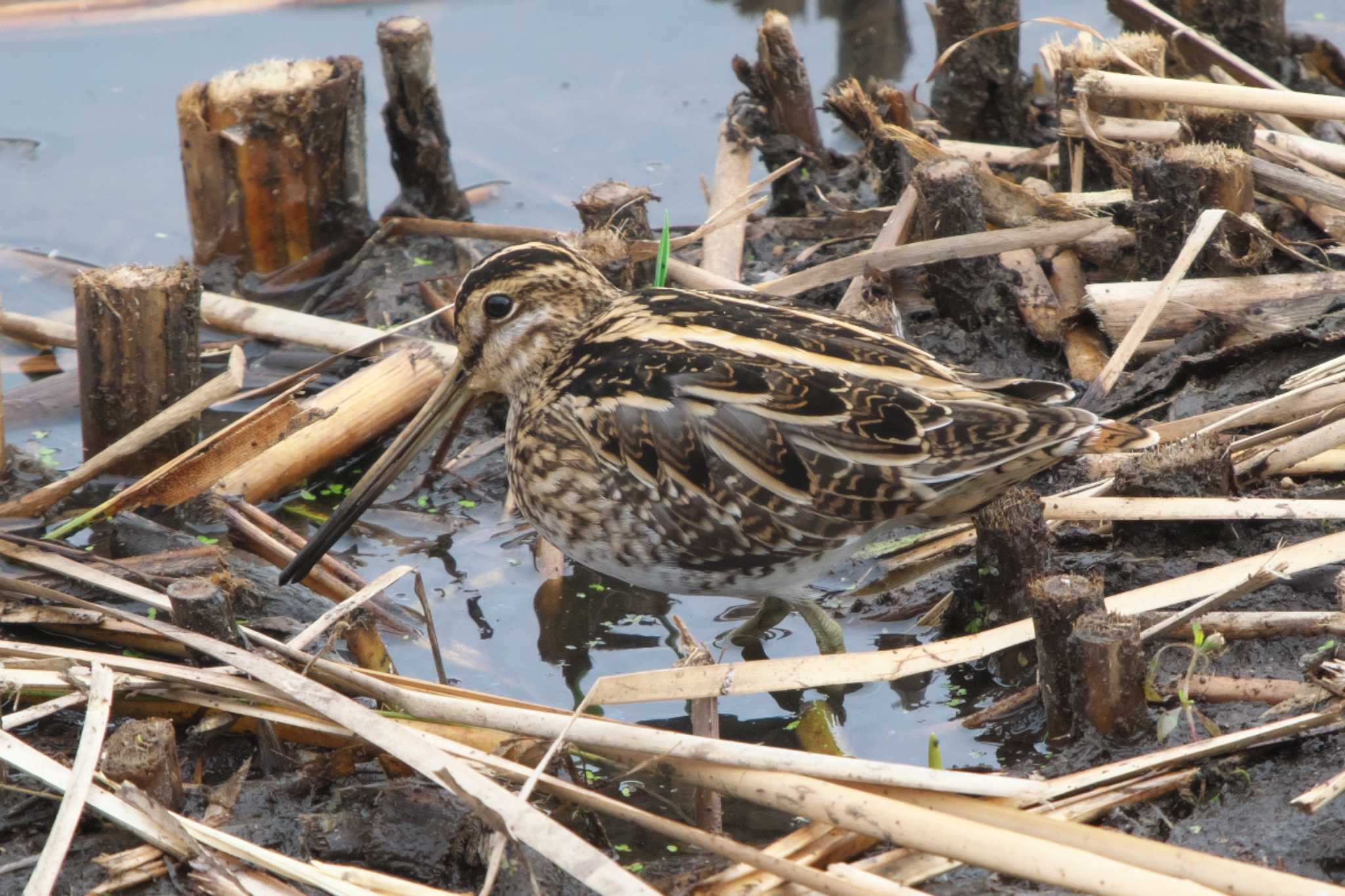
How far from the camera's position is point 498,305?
165 inches

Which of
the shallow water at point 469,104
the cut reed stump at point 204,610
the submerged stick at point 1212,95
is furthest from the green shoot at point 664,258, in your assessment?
the cut reed stump at point 204,610

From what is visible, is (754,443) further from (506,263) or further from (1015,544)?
(506,263)

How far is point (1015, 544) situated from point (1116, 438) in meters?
0.74

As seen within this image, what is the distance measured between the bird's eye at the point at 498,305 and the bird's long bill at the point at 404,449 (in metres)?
0.21

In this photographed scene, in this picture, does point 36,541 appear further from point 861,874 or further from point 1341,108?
point 1341,108

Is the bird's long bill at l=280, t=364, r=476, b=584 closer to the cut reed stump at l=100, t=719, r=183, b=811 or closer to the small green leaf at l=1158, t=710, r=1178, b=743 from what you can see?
the cut reed stump at l=100, t=719, r=183, b=811

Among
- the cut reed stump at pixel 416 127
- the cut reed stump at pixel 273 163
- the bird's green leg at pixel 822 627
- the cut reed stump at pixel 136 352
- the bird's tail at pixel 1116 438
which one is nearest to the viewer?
the bird's tail at pixel 1116 438

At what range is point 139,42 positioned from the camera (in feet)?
24.5

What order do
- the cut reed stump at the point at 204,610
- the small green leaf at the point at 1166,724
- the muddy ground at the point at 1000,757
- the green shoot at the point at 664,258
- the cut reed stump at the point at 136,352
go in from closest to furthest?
the muddy ground at the point at 1000,757, the small green leaf at the point at 1166,724, the cut reed stump at the point at 204,610, the cut reed stump at the point at 136,352, the green shoot at the point at 664,258

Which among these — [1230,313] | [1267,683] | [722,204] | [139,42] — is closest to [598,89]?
[722,204]

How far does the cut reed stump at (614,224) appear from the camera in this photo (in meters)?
5.01

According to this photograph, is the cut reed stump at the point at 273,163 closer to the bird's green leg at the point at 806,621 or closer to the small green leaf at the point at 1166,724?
the bird's green leg at the point at 806,621

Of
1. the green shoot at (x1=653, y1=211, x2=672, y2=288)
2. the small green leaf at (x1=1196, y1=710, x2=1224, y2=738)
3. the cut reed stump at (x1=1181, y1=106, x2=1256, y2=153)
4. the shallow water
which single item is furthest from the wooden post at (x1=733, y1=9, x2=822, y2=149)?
the small green leaf at (x1=1196, y1=710, x2=1224, y2=738)

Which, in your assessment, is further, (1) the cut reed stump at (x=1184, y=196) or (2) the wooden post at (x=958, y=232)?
(2) the wooden post at (x=958, y=232)
